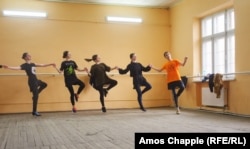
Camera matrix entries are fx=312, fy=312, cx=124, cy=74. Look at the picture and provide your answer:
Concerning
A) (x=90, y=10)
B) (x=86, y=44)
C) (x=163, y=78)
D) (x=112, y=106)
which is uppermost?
(x=90, y=10)

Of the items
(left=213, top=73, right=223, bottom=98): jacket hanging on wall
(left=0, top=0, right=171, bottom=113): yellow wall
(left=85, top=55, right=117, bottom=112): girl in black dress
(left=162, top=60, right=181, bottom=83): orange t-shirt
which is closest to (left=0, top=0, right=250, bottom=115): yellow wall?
(left=0, top=0, right=171, bottom=113): yellow wall

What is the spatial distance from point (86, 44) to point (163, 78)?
273 cm

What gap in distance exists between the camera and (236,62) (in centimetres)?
704

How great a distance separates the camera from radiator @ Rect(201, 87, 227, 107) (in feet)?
24.2

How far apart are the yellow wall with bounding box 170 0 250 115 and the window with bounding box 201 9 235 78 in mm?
190

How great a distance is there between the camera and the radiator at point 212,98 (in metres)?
7.36

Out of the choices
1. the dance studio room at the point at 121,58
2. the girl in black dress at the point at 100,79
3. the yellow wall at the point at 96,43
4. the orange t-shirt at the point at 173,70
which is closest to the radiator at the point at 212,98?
the dance studio room at the point at 121,58

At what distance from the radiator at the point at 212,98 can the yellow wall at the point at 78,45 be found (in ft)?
6.90

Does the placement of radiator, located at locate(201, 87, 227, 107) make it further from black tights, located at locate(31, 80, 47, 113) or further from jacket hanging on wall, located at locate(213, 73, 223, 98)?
black tights, located at locate(31, 80, 47, 113)

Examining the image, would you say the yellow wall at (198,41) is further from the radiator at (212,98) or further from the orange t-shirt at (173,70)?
the orange t-shirt at (173,70)

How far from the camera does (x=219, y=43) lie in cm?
809

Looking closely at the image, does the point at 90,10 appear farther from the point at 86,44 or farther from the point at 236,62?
the point at 236,62

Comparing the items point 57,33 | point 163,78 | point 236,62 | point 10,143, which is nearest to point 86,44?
point 57,33

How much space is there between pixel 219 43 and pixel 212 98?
4.78 ft
